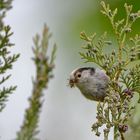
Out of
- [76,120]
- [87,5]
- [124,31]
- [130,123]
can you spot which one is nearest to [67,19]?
[87,5]

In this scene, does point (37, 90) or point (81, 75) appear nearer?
point (37, 90)

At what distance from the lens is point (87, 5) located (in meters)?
9.23

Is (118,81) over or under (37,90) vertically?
over

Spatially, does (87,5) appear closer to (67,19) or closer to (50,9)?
Result: (67,19)

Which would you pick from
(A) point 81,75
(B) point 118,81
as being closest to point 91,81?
(A) point 81,75

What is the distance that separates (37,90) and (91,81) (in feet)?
3.50

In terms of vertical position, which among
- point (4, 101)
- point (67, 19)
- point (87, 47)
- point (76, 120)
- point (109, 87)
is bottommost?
point (4, 101)

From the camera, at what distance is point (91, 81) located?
3.63 metres

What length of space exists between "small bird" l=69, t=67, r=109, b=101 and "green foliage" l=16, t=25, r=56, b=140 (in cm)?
90

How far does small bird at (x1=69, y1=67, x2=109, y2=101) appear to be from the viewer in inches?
141

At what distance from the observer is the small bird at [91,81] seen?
3.59 metres

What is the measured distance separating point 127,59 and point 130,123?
3.27 feet

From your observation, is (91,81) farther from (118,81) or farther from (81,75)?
(118,81)

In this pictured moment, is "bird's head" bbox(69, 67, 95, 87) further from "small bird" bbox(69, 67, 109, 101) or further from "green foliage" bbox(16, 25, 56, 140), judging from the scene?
"green foliage" bbox(16, 25, 56, 140)
